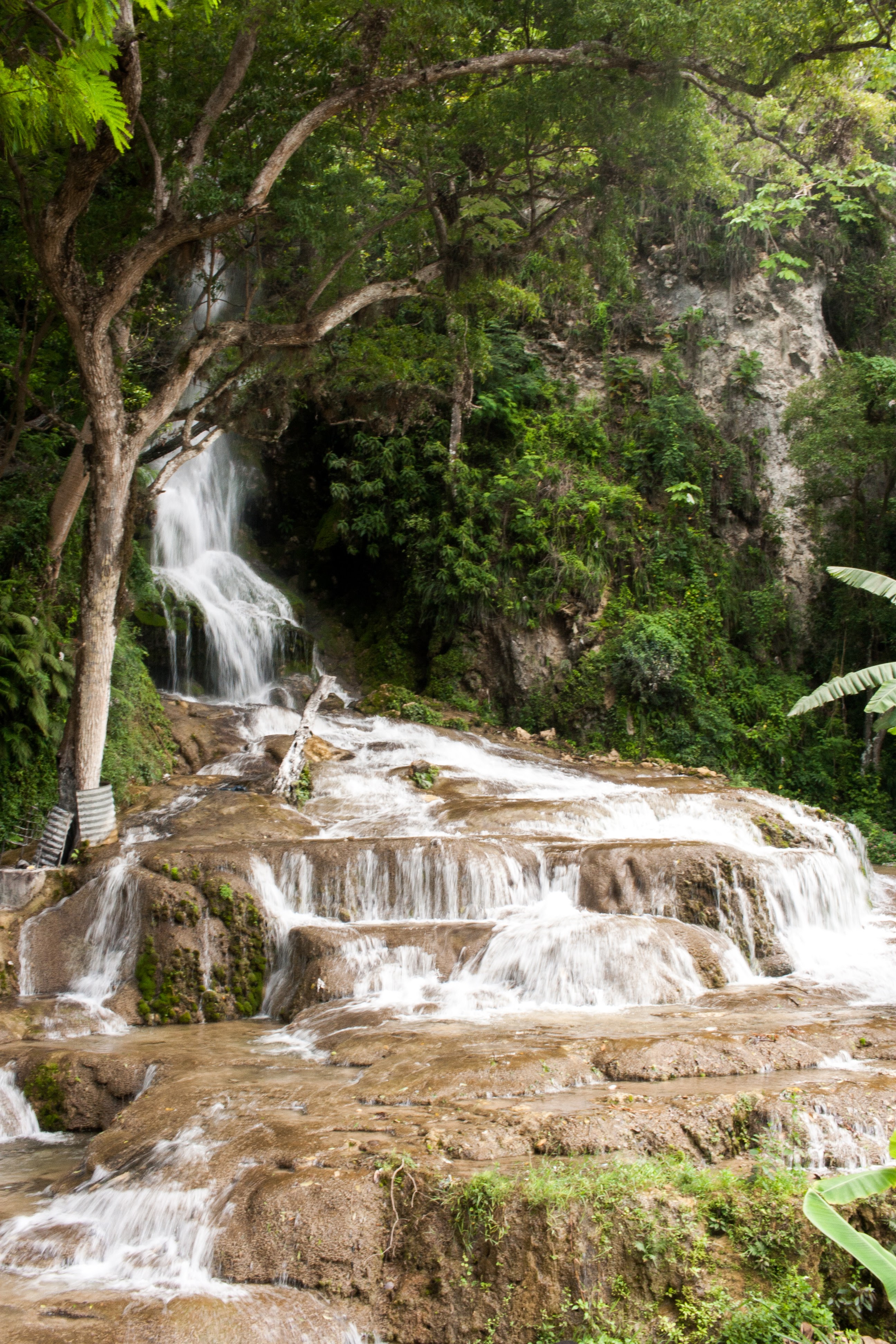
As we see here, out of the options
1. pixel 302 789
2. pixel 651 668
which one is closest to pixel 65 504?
pixel 302 789

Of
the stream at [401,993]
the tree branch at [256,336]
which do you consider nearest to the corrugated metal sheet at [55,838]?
the stream at [401,993]

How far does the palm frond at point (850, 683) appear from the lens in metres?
5.69

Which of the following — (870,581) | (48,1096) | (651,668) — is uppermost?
(651,668)

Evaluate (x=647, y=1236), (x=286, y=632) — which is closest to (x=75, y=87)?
(x=647, y=1236)

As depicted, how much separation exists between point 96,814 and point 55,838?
497 millimetres

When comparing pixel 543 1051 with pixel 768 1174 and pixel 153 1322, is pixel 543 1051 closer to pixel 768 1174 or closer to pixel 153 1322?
pixel 768 1174

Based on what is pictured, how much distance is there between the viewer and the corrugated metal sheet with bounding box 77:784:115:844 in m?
9.99

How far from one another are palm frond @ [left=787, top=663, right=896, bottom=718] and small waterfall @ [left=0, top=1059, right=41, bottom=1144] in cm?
608

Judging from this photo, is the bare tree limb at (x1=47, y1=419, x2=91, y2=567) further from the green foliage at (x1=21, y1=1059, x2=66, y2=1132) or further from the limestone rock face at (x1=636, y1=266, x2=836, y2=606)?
the limestone rock face at (x1=636, y1=266, x2=836, y2=606)

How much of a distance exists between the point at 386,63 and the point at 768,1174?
43.4 ft

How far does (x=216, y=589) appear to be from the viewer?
1878cm

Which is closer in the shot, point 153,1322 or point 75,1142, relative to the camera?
point 153,1322

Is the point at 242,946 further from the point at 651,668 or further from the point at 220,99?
the point at 651,668

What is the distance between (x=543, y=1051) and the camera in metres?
5.99
